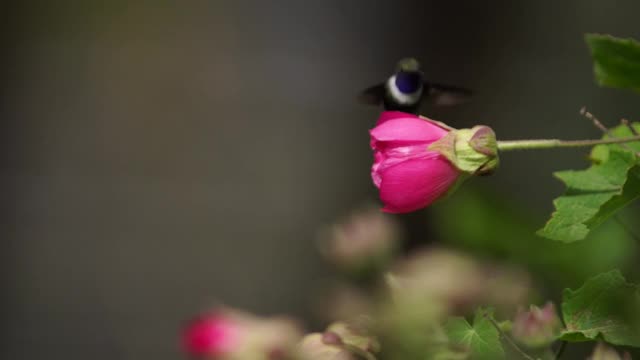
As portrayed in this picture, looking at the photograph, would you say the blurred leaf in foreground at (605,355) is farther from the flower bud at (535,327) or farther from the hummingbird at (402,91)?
the hummingbird at (402,91)

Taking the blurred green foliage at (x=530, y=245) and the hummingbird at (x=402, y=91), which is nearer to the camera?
the blurred green foliage at (x=530, y=245)

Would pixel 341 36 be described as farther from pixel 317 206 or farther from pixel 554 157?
pixel 554 157

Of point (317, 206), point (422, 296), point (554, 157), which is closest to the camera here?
point (422, 296)

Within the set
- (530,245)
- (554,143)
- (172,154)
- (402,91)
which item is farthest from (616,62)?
(172,154)

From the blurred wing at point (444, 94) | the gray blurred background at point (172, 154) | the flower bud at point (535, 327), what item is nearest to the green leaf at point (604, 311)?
the flower bud at point (535, 327)

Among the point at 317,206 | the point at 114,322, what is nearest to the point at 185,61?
the point at 317,206

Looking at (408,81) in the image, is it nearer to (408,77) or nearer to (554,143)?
(408,77)

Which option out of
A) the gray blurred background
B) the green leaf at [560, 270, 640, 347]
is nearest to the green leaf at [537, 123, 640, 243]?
the green leaf at [560, 270, 640, 347]
